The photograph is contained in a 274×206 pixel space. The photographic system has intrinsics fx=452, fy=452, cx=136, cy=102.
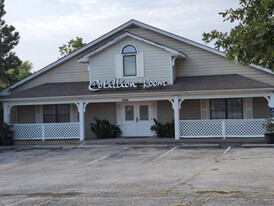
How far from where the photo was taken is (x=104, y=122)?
26297 mm

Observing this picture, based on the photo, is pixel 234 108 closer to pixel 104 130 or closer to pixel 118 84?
pixel 118 84

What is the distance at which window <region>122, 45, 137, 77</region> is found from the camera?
84.0ft

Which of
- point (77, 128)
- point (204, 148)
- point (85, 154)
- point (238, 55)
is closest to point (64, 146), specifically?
point (77, 128)

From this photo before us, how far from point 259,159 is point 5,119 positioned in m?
15.5

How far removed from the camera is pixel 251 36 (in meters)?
7.54

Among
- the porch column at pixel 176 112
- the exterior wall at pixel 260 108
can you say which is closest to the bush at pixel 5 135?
the porch column at pixel 176 112

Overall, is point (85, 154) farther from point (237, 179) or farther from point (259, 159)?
point (237, 179)

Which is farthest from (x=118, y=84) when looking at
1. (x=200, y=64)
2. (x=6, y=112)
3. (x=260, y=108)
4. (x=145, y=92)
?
(x=260, y=108)

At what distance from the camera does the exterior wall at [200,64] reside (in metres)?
25.1

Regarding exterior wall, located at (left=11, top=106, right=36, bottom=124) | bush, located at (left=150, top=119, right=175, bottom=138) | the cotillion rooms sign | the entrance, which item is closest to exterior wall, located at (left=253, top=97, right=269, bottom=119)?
bush, located at (left=150, top=119, right=175, bottom=138)

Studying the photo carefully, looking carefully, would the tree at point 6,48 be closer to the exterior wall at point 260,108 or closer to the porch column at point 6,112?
the porch column at point 6,112

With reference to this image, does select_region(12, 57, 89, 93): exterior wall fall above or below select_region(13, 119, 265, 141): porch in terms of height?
above

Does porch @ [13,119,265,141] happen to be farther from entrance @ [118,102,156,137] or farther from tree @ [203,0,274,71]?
tree @ [203,0,274,71]

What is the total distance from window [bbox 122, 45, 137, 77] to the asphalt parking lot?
17.9 ft
